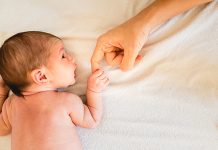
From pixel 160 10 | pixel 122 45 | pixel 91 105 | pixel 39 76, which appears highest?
pixel 160 10

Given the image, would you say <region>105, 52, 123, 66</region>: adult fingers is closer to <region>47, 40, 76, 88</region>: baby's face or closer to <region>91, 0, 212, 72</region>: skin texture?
<region>91, 0, 212, 72</region>: skin texture

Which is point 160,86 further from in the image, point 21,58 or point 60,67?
point 21,58

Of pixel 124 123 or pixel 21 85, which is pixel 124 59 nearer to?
pixel 124 123

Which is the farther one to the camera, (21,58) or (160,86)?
(160,86)

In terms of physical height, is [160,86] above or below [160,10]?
below

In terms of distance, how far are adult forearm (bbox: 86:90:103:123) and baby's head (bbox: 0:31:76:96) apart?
0.10 metres

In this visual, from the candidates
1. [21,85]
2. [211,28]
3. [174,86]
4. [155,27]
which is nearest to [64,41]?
[21,85]

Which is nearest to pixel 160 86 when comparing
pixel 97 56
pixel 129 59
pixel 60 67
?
Answer: pixel 129 59

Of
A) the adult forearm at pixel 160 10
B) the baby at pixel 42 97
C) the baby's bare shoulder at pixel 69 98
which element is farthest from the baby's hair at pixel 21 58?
the adult forearm at pixel 160 10

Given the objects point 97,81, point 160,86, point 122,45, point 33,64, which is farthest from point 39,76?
point 160,86

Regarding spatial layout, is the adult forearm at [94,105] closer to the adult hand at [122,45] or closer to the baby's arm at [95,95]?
the baby's arm at [95,95]

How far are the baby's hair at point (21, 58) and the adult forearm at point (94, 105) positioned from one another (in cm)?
21

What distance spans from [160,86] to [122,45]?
0.22m

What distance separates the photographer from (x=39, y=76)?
1116mm
